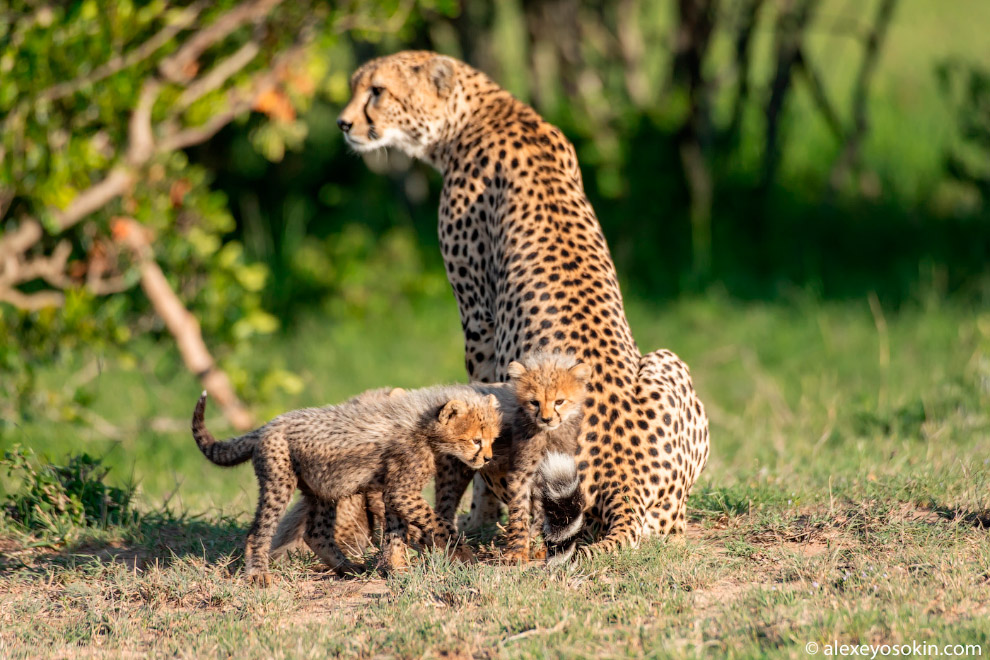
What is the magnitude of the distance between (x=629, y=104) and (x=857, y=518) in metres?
6.87

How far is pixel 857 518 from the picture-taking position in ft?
13.9

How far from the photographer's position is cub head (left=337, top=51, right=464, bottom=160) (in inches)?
207

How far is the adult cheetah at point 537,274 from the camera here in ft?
13.3

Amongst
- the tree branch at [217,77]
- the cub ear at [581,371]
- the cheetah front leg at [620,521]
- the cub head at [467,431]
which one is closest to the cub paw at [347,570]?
the cub head at [467,431]

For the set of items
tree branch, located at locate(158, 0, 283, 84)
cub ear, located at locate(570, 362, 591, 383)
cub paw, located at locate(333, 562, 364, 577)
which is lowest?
cub paw, located at locate(333, 562, 364, 577)

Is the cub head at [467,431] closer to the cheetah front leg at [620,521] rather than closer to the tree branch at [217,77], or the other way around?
the cheetah front leg at [620,521]

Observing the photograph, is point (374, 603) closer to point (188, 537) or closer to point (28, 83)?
point (188, 537)

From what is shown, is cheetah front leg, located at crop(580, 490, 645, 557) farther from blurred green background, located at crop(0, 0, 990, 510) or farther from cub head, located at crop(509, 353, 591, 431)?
blurred green background, located at crop(0, 0, 990, 510)

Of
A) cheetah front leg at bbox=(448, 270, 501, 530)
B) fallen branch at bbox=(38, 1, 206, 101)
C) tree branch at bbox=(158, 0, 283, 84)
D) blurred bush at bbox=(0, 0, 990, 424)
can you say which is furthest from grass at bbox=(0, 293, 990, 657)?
tree branch at bbox=(158, 0, 283, 84)

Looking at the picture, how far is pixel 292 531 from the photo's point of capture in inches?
174

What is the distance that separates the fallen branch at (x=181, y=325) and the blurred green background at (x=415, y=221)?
0.07m

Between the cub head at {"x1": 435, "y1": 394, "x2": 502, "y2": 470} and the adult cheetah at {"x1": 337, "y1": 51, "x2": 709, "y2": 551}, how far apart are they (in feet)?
0.70

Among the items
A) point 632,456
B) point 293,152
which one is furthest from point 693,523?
point 293,152

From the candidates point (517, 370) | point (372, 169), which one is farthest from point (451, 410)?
point (372, 169)
